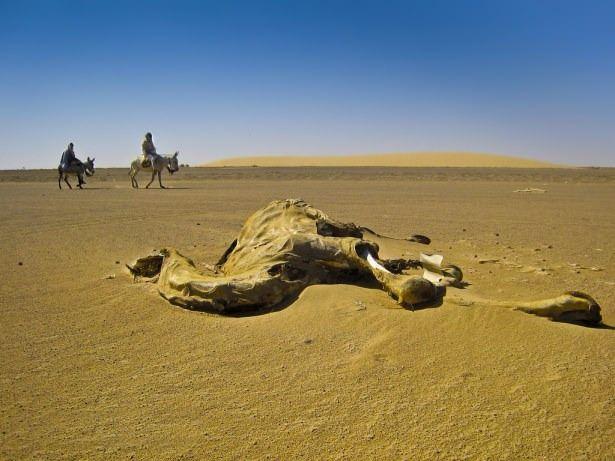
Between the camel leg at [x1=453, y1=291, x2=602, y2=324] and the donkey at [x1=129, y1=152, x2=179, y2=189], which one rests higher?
the donkey at [x1=129, y1=152, x2=179, y2=189]

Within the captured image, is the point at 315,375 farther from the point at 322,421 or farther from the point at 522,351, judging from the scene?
the point at 522,351

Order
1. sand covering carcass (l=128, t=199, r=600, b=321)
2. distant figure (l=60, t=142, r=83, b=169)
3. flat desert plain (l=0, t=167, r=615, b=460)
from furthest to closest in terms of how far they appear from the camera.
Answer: distant figure (l=60, t=142, r=83, b=169)
sand covering carcass (l=128, t=199, r=600, b=321)
flat desert plain (l=0, t=167, r=615, b=460)

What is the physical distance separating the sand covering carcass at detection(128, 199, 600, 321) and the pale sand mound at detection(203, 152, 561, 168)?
8128cm

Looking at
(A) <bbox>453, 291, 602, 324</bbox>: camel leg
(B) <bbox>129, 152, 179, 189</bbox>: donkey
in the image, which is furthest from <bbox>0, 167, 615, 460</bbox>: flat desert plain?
(B) <bbox>129, 152, 179, 189</bbox>: donkey

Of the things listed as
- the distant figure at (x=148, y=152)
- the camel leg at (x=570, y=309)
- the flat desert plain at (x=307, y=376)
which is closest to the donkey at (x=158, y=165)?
the distant figure at (x=148, y=152)

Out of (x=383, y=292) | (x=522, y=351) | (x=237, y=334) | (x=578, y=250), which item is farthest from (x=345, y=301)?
(x=578, y=250)

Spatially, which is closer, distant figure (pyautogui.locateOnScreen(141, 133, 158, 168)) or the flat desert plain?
the flat desert plain

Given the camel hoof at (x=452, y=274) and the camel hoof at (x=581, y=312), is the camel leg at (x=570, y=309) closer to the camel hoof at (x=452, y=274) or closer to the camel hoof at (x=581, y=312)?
the camel hoof at (x=581, y=312)

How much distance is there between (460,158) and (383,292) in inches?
3882

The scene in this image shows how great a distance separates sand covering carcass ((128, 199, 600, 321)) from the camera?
14.9 ft

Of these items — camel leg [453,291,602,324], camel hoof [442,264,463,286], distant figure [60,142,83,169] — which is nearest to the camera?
camel leg [453,291,602,324]

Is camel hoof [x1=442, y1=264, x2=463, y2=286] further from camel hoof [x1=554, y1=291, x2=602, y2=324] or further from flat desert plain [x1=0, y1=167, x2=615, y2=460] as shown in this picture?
camel hoof [x1=554, y1=291, x2=602, y2=324]

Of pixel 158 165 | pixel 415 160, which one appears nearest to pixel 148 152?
pixel 158 165

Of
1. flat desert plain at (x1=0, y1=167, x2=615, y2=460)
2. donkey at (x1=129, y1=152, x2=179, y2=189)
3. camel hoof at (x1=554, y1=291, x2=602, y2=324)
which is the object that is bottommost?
flat desert plain at (x1=0, y1=167, x2=615, y2=460)
